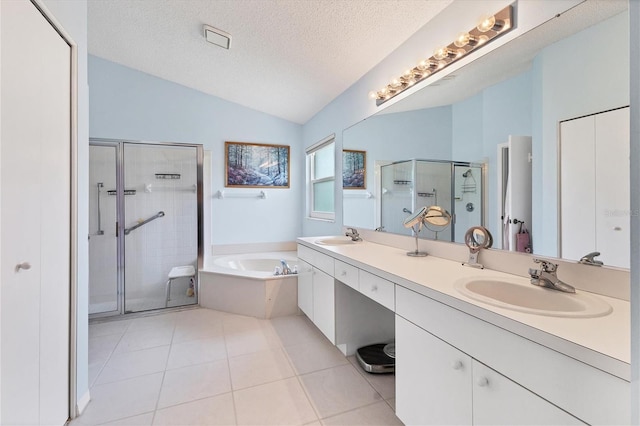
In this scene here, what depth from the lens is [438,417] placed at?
3.54 feet

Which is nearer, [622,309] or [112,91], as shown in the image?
[622,309]

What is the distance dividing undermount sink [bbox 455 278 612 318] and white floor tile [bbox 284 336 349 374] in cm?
121

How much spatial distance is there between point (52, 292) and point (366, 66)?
2.47 meters

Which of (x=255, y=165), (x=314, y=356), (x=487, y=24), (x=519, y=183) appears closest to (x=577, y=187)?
(x=519, y=183)

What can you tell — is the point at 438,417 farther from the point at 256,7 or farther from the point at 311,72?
the point at 311,72

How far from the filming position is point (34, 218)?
1189 mm

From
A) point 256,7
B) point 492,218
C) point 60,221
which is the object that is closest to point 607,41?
point 492,218

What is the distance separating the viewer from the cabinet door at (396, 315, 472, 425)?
3.21 feet

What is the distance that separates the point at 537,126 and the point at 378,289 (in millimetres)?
1008

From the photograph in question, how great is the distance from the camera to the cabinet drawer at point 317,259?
2031 millimetres

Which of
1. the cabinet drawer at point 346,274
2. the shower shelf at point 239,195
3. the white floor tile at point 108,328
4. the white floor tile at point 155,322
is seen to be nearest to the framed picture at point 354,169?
the cabinet drawer at point 346,274

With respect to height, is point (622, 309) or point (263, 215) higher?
point (263, 215)

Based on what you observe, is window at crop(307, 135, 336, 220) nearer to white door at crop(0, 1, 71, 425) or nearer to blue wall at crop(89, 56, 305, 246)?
blue wall at crop(89, 56, 305, 246)

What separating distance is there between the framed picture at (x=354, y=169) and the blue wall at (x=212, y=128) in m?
1.27
